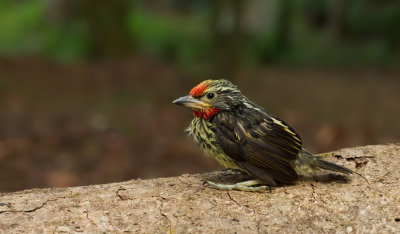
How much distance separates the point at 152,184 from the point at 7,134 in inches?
229

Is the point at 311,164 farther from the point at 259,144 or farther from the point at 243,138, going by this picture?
the point at 243,138

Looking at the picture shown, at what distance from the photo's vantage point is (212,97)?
10.5 feet

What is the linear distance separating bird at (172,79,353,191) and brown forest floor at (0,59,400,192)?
3.88 m

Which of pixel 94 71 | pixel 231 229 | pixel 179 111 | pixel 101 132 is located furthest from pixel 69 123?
pixel 231 229

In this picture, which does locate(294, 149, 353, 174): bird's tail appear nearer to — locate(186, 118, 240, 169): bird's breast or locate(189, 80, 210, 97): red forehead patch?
locate(186, 118, 240, 169): bird's breast

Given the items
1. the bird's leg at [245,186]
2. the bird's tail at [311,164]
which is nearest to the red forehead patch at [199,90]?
the bird's leg at [245,186]

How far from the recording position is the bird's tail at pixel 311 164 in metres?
3.25

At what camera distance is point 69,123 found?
8828 mm

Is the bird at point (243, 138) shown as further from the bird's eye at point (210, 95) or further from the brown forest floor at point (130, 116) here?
the brown forest floor at point (130, 116)

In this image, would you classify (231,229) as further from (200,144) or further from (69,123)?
(69,123)

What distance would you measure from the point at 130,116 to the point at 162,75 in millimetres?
2826

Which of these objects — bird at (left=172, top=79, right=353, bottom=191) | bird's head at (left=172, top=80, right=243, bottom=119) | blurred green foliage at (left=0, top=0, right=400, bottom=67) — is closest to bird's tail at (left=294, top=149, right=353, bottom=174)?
bird at (left=172, top=79, right=353, bottom=191)

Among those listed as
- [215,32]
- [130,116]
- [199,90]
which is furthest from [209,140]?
[215,32]

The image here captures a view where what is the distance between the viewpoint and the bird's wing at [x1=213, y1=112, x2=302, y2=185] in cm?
312
